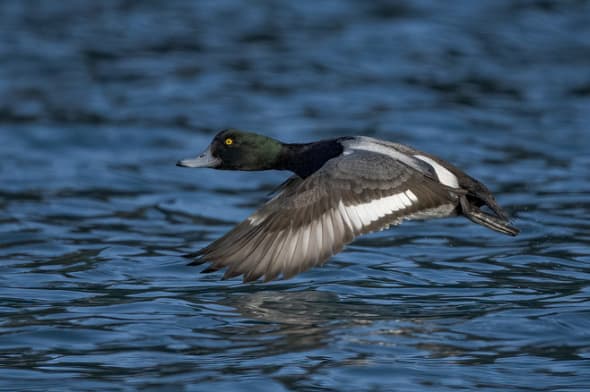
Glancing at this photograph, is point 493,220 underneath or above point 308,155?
underneath

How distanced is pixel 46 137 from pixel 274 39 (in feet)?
14.3

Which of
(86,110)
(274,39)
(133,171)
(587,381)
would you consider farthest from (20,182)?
(587,381)

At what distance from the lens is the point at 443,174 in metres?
7.83

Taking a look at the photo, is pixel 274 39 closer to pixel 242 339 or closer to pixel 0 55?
pixel 0 55

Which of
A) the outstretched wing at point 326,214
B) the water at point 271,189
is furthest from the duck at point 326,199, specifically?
the water at point 271,189

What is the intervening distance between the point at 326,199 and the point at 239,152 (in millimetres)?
1454

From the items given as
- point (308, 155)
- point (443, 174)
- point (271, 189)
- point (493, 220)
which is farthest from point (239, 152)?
point (271, 189)

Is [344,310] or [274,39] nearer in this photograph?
[344,310]

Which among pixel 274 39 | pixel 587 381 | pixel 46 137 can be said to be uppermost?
pixel 274 39

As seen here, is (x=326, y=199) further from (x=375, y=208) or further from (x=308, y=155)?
(x=308, y=155)

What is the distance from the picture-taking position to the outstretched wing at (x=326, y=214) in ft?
21.8

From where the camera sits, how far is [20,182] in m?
11.9

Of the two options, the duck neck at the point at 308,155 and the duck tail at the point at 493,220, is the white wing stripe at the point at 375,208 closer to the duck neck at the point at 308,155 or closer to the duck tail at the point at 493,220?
the duck tail at the point at 493,220

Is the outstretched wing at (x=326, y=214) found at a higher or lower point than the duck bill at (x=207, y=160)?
lower
